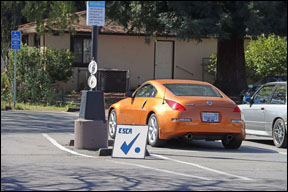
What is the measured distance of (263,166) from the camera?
10.8 meters

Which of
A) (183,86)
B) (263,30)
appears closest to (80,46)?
(263,30)

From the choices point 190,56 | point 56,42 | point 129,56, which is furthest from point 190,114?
point 190,56

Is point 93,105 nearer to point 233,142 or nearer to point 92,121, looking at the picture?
point 92,121

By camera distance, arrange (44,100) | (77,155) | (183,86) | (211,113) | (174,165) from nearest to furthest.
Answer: (174,165)
(77,155)
(211,113)
(183,86)
(44,100)

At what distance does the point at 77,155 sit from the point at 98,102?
1.16 metres

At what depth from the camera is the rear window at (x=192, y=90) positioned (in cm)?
1358

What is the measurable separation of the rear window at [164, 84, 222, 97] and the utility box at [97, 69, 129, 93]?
1669 cm

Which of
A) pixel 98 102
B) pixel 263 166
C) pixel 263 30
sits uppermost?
pixel 263 30

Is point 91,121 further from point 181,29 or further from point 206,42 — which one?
point 206,42

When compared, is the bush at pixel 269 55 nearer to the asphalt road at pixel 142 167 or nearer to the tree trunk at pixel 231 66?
the tree trunk at pixel 231 66

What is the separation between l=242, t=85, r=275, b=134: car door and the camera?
1450 centimetres

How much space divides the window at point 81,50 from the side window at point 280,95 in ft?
63.7

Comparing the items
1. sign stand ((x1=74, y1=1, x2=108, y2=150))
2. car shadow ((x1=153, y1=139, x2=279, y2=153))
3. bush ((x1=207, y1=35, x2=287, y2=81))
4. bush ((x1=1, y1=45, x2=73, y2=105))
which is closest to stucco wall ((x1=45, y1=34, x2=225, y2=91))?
bush ((x1=207, y1=35, x2=287, y2=81))

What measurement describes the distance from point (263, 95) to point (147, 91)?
255 centimetres
